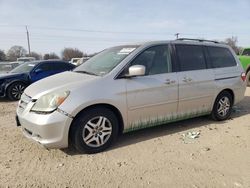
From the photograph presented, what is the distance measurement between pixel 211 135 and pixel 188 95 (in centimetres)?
84

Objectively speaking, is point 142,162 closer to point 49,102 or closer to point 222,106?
point 49,102

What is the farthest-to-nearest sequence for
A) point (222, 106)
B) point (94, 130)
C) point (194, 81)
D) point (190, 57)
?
point (222, 106), point (190, 57), point (194, 81), point (94, 130)

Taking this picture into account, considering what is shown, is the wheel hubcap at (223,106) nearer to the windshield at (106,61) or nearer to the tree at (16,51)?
the windshield at (106,61)

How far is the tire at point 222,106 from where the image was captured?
19.0ft

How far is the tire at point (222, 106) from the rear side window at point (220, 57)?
630mm

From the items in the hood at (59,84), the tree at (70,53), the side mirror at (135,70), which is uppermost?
the side mirror at (135,70)

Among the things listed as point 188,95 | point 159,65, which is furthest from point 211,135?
point 159,65

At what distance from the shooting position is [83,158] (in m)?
3.96

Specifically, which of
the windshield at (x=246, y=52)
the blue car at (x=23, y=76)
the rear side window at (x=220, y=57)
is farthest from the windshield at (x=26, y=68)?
the windshield at (x=246, y=52)

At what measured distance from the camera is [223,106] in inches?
232

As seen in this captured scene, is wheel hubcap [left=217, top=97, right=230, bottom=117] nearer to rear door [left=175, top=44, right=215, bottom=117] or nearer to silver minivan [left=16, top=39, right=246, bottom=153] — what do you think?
silver minivan [left=16, top=39, right=246, bottom=153]

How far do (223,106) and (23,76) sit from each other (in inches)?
276

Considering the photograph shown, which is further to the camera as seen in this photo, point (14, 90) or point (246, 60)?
point (246, 60)

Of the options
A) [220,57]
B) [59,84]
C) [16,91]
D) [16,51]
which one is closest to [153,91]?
[59,84]
